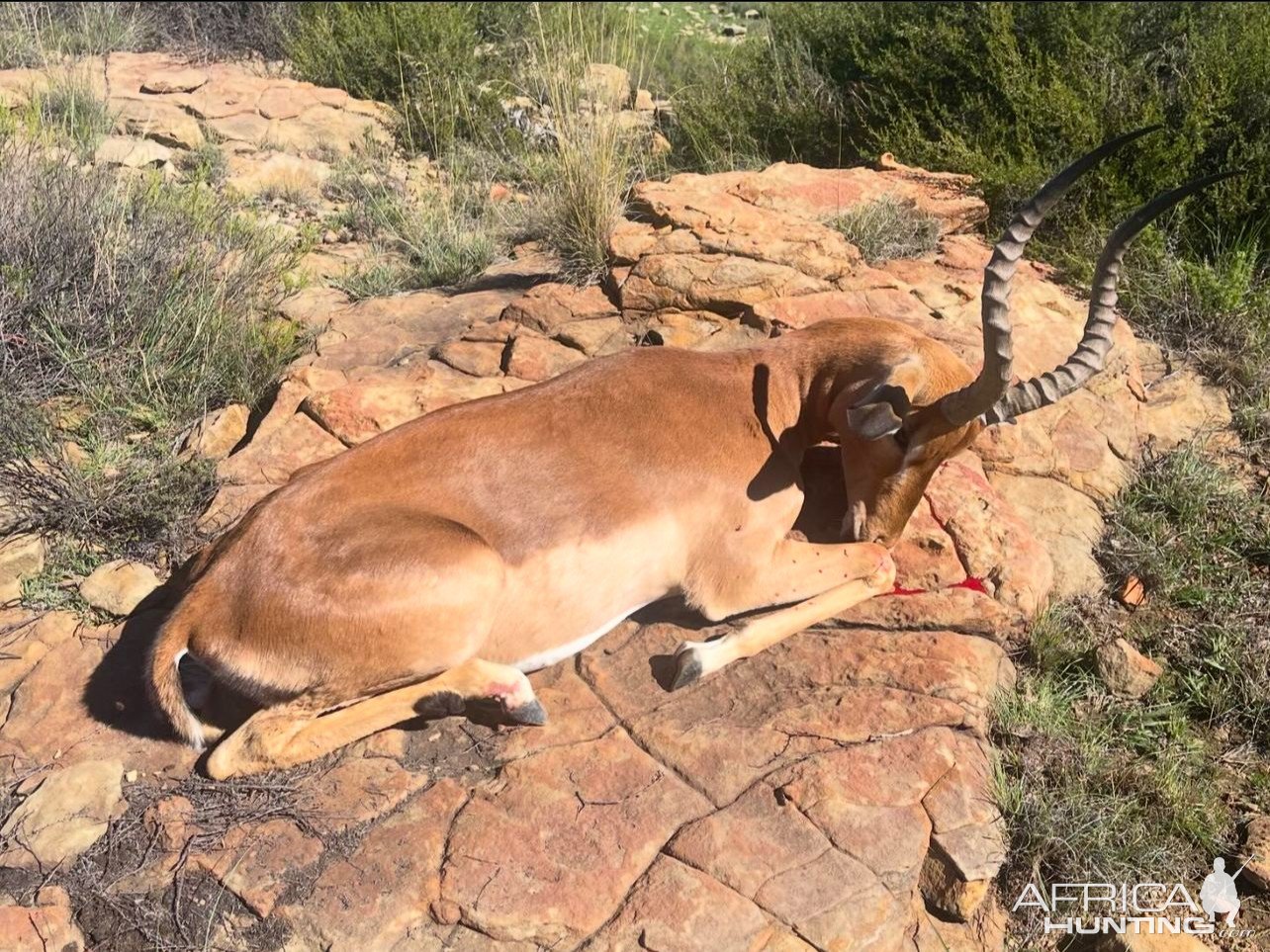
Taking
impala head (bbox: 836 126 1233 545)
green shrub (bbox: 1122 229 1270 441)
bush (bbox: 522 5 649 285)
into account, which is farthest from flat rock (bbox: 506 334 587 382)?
green shrub (bbox: 1122 229 1270 441)

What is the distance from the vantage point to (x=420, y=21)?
1441cm

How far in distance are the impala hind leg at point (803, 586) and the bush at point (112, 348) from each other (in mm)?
3181

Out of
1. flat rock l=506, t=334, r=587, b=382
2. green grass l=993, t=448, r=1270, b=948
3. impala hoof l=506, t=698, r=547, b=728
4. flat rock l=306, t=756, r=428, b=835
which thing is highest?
flat rock l=506, t=334, r=587, b=382

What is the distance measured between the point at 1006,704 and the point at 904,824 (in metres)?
1.01

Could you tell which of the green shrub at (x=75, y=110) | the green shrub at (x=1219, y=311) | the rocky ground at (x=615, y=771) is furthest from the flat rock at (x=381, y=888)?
the green shrub at (x=75, y=110)

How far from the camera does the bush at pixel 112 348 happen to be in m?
6.04

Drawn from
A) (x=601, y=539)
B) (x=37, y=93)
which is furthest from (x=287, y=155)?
(x=601, y=539)

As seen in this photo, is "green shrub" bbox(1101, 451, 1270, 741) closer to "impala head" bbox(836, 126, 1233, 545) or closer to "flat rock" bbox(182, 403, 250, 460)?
"impala head" bbox(836, 126, 1233, 545)

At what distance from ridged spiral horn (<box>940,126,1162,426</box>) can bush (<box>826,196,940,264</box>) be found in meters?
3.32

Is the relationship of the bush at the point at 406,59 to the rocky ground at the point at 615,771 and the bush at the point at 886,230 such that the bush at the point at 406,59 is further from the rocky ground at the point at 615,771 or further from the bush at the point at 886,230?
the rocky ground at the point at 615,771

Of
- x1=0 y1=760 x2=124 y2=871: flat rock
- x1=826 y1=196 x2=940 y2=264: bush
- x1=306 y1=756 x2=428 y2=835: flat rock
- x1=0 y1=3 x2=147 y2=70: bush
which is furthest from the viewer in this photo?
x1=0 y1=3 x2=147 y2=70: bush

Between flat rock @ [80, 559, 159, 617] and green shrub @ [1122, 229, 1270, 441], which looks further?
green shrub @ [1122, 229, 1270, 441]

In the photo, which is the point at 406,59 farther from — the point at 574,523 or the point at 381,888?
the point at 381,888

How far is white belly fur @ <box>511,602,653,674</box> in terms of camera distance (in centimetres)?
508
